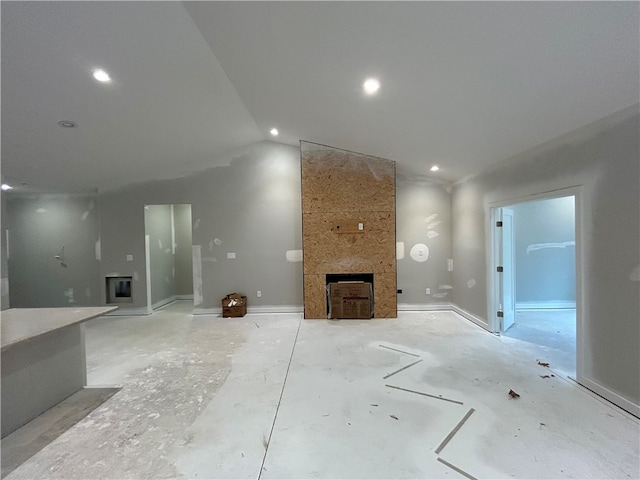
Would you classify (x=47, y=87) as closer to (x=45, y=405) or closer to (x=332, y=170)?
(x=45, y=405)

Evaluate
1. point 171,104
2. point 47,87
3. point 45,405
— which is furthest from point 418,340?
point 47,87

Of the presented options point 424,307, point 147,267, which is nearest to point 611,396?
point 424,307

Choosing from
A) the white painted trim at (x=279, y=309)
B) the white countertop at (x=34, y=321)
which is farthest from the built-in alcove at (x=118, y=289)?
the white countertop at (x=34, y=321)

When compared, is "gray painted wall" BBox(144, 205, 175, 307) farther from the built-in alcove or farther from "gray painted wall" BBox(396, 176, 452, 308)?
"gray painted wall" BBox(396, 176, 452, 308)

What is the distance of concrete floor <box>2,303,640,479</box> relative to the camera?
1.74 m

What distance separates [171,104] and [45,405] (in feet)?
11.7

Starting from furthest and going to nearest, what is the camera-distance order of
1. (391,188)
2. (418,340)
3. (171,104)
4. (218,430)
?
(391,188) < (418,340) < (171,104) < (218,430)

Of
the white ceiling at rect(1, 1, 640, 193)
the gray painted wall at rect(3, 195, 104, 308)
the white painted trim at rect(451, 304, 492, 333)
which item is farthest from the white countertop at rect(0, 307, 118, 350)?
the white painted trim at rect(451, 304, 492, 333)

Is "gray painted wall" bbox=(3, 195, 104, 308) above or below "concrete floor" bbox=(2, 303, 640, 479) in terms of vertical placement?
above

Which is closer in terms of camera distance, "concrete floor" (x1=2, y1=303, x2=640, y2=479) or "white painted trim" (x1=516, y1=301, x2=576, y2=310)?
"concrete floor" (x1=2, y1=303, x2=640, y2=479)

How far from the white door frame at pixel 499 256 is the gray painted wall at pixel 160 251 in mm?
6654

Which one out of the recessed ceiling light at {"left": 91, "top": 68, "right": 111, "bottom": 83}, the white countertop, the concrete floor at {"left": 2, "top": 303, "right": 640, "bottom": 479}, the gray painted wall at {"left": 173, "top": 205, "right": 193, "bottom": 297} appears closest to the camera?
the concrete floor at {"left": 2, "top": 303, "right": 640, "bottom": 479}

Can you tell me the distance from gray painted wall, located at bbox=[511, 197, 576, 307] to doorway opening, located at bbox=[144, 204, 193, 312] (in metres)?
7.90

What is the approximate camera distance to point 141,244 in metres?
5.71
